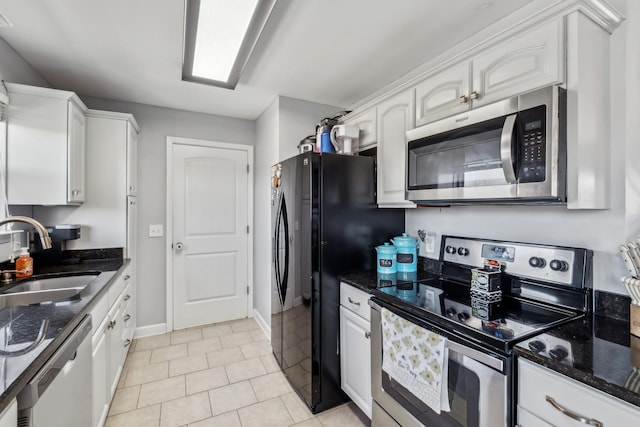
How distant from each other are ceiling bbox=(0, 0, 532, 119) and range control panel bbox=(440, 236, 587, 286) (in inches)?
49.3

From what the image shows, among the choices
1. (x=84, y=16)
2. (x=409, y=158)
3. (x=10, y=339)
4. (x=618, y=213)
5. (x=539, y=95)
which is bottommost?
(x=10, y=339)

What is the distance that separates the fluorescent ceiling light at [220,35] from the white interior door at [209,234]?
1233 mm

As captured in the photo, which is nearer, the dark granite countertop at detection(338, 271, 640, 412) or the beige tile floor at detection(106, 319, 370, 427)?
the dark granite countertop at detection(338, 271, 640, 412)

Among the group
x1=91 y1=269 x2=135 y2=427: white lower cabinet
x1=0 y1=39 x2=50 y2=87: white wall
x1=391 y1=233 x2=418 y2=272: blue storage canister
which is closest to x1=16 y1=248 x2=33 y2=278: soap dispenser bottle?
x1=91 y1=269 x2=135 y2=427: white lower cabinet

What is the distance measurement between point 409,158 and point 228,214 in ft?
7.65

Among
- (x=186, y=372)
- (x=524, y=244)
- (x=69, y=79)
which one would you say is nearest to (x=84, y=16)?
(x=69, y=79)

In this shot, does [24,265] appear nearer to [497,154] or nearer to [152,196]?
[152,196]

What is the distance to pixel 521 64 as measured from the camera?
4.11 feet

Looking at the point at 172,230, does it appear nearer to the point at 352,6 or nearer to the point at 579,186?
the point at 352,6

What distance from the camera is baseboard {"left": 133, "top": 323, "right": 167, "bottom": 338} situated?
3020 mm

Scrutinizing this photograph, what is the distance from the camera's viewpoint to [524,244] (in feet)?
4.88

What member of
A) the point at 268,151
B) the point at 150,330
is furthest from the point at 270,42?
the point at 150,330

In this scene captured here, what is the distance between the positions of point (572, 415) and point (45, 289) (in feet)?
8.74

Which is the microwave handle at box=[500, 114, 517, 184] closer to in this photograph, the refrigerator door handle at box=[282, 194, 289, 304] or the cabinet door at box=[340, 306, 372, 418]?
the cabinet door at box=[340, 306, 372, 418]
